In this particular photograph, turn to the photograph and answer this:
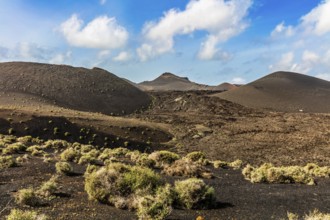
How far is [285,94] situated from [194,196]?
12042 cm

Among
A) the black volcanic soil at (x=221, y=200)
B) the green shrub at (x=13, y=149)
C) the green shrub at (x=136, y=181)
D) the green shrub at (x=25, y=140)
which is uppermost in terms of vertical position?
the green shrub at (x=136, y=181)

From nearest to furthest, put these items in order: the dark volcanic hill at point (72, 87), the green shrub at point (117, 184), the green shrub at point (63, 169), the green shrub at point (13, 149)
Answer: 1. the green shrub at point (117, 184)
2. the green shrub at point (63, 169)
3. the green shrub at point (13, 149)
4. the dark volcanic hill at point (72, 87)

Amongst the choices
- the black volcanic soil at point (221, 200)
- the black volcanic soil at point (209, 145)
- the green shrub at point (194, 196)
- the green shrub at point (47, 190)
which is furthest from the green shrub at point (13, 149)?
the green shrub at point (194, 196)

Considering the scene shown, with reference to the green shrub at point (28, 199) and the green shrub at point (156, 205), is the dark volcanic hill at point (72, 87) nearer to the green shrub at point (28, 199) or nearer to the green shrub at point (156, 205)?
the green shrub at point (28, 199)

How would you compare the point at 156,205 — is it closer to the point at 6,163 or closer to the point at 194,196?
the point at 194,196

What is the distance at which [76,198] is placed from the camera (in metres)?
14.5

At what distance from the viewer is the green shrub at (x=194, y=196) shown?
13.3 meters

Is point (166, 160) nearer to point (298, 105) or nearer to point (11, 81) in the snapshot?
point (11, 81)

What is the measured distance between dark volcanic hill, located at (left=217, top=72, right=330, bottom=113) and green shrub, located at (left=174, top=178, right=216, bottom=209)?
99.3 metres

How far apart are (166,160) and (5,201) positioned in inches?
491

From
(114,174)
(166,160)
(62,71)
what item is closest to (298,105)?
(62,71)

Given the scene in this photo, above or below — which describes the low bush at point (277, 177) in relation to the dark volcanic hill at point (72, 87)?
below

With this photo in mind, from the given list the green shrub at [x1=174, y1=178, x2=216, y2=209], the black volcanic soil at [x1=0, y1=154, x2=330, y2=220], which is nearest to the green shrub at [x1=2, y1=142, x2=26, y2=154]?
the black volcanic soil at [x1=0, y1=154, x2=330, y2=220]

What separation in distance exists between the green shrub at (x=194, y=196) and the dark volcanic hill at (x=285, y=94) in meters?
99.3
